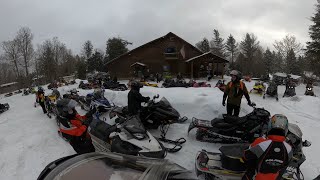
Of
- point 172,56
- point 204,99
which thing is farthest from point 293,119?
point 172,56

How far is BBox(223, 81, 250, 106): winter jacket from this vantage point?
7289 millimetres

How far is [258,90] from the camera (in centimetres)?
1577

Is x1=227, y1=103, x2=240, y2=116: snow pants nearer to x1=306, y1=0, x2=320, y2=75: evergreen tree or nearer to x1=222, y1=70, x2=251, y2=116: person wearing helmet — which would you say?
x1=222, y1=70, x2=251, y2=116: person wearing helmet

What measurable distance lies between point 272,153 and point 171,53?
31.0m

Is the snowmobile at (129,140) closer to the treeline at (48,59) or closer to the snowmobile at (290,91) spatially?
the snowmobile at (290,91)

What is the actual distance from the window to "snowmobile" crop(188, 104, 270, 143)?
27838mm

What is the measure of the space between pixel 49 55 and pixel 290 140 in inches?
1948

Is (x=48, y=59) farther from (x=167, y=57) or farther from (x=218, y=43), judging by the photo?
(x=218, y=43)

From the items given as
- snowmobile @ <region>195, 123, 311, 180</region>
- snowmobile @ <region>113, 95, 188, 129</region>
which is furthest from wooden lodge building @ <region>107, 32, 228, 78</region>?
snowmobile @ <region>195, 123, 311, 180</region>

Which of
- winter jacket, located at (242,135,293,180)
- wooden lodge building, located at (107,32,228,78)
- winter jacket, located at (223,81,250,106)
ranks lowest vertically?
winter jacket, located at (242,135,293,180)

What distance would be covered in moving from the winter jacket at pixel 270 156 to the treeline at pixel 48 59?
3949cm

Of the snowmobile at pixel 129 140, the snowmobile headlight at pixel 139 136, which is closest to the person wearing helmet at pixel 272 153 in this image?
the snowmobile at pixel 129 140

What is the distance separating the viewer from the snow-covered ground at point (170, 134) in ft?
19.8

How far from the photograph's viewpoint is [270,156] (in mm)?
3393
